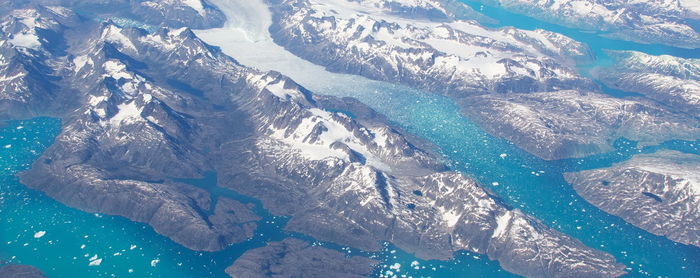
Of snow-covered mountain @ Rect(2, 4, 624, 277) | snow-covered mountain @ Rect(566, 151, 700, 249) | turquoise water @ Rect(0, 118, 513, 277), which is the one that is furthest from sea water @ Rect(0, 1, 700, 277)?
snow-covered mountain @ Rect(566, 151, 700, 249)

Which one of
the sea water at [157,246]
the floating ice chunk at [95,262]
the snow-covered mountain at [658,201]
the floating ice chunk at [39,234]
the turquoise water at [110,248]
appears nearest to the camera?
the floating ice chunk at [95,262]

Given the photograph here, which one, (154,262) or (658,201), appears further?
(658,201)

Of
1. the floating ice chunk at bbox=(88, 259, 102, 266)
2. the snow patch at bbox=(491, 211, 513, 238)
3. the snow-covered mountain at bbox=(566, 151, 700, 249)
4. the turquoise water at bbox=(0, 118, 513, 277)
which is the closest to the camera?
the floating ice chunk at bbox=(88, 259, 102, 266)

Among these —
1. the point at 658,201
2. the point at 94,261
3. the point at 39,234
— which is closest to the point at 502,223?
the point at 658,201

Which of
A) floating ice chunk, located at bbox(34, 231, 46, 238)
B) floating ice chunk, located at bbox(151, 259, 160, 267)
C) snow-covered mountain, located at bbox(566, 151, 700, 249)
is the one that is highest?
floating ice chunk, located at bbox(34, 231, 46, 238)

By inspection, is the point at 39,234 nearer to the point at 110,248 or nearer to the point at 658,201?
the point at 110,248

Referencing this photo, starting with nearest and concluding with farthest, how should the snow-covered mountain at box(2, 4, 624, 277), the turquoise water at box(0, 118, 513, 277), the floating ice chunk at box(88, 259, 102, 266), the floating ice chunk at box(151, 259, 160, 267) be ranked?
the floating ice chunk at box(88, 259, 102, 266)
the turquoise water at box(0, 118, 513, 277)
the floating ice chunk at box(151, 259, 160, 267)
the snow-covered mountain at box(2, 4, 624, 277)

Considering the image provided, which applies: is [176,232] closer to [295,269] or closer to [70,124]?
[295,269]

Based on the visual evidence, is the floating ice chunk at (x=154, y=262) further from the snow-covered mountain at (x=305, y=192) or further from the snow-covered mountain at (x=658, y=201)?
the snow-covered mountain at (x=658, y=201)

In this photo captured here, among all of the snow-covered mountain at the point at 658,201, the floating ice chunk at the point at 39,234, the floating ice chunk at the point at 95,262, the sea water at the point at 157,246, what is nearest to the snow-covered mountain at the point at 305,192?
the sea water at the point at 157,246

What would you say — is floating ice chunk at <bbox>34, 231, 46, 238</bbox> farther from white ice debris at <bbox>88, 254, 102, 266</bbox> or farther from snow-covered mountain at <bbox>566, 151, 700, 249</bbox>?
snow-covered mountain at <bbox>566, 151, 700, 249</bbox>

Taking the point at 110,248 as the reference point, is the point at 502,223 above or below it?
above

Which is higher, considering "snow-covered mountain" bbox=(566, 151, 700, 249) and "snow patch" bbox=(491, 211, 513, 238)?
"snow patch" bbox=(491, 211, 513, 238)
